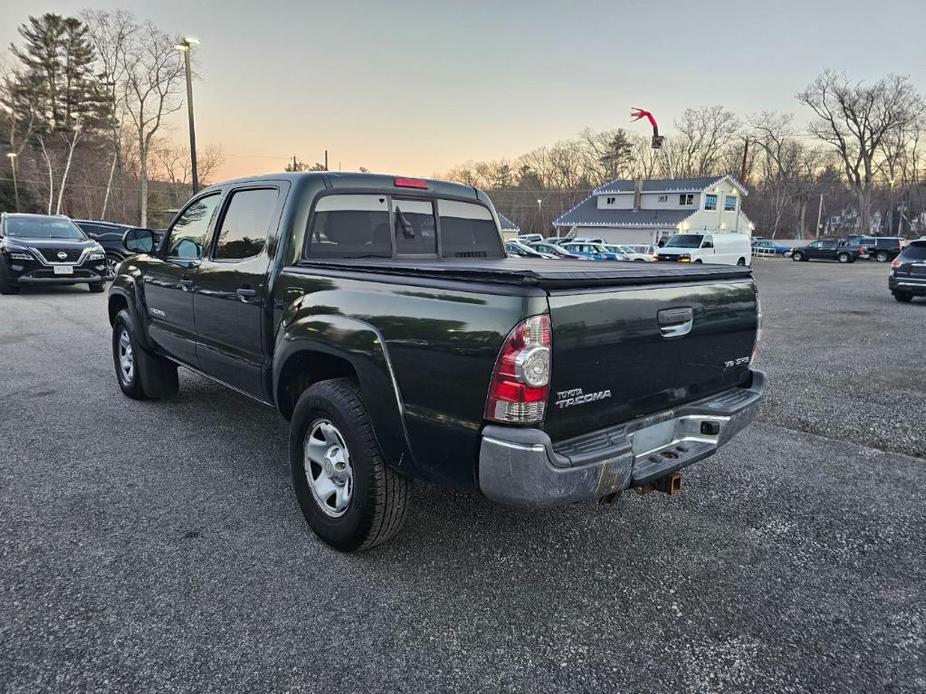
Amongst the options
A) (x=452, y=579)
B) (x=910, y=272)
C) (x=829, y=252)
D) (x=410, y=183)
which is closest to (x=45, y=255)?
(x=410, y=183)

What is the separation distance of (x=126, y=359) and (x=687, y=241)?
1162 inches

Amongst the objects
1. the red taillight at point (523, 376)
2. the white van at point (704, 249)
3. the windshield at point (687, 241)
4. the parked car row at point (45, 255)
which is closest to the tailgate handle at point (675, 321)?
the red taillight at point (523, 376)

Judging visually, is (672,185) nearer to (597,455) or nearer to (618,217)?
(618,217)

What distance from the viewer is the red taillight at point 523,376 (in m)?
2.15

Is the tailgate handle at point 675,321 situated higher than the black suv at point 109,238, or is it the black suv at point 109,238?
the black suv at point 109,238

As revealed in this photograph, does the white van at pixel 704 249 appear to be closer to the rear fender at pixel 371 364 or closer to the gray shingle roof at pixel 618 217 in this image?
the gray shingle roof at pixel 618 217

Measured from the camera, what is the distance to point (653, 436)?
272 cm

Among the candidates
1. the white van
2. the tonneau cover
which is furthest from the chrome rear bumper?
the white van

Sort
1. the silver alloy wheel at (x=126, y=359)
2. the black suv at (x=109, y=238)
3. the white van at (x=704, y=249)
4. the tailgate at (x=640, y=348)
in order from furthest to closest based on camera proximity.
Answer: the white van at (x=704, y=249) → the black suv at (x=109, y=238) → the silver alloy wheel at (x=126, y=359) → the tailgate at (x=640, y=348)

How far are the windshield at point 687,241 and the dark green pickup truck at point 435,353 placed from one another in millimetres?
28924

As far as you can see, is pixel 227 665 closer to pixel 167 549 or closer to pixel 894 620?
pixel 167 549

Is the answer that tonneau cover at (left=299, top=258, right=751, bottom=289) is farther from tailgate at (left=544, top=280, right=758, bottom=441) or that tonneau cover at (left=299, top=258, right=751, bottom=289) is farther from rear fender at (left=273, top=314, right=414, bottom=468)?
rear fender at (left=273, top=314, right=414, bottom=468)

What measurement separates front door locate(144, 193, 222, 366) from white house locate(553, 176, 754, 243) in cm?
4724

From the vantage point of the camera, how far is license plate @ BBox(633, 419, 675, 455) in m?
2.62
